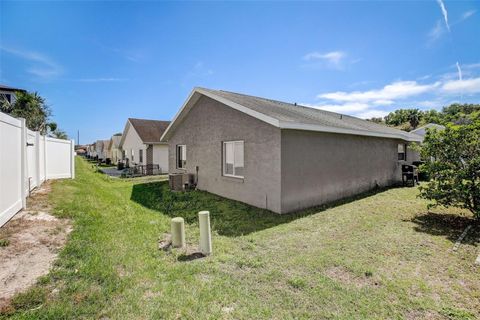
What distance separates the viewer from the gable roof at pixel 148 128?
2230cm

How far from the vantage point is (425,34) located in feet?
34.6

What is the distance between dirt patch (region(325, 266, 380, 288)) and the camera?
11.8 ft

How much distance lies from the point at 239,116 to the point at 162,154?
1499cm

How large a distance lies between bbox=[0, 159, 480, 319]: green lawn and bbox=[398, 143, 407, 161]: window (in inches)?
335

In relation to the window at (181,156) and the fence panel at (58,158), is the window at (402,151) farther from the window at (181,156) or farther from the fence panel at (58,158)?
the fence panel at (58,158)

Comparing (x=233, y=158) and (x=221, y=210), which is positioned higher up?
(x=233, y=158)

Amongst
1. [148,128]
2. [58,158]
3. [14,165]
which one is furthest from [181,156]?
[148,128]

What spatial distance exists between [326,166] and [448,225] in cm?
376

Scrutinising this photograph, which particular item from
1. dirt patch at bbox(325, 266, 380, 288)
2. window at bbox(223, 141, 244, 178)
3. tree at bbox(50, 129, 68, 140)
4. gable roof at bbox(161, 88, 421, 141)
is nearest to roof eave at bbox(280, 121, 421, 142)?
gable roof at bbox(161, 88, 421, 141)

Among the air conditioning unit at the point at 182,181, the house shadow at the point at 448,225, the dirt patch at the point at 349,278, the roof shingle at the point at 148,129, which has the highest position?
the roof shingle at the point at 148,129

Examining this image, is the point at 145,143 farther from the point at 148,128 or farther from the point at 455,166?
the point at 455,166

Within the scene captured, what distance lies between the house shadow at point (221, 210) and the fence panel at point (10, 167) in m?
3.70

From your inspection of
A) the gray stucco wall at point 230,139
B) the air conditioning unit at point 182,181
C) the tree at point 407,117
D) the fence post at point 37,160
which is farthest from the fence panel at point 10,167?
the tree at point 407,117

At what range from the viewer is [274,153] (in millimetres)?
7406
